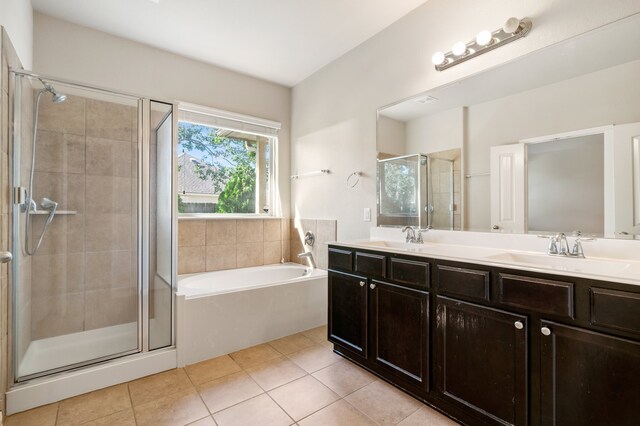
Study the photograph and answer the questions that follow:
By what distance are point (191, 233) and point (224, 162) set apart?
87 cm

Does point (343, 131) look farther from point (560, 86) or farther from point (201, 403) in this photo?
point (201, 403)

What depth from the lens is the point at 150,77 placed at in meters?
2.77

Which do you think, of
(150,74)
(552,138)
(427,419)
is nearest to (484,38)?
(552,138)

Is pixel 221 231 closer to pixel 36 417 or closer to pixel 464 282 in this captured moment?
pixel 36 417

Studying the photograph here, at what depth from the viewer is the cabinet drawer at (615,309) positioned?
1022 mm

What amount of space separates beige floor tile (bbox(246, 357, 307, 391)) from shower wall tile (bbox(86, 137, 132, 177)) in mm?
1669

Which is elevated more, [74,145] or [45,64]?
[45,64]

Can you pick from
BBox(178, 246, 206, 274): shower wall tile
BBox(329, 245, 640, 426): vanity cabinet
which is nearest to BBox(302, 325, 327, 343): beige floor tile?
BBox(329, 245, 640, 426): vanity cabinet

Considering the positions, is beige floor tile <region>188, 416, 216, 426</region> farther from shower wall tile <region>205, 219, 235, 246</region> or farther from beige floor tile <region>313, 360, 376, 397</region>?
shower wall tile <region>205, 219, 235, 246</region>

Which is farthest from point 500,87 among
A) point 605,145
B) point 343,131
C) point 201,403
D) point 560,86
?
point 201,403

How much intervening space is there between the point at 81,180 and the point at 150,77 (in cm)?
120

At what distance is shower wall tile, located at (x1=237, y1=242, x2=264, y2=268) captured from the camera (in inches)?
129

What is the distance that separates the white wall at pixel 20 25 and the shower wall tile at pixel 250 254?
221 cm

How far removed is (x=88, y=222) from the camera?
7.11 feet
